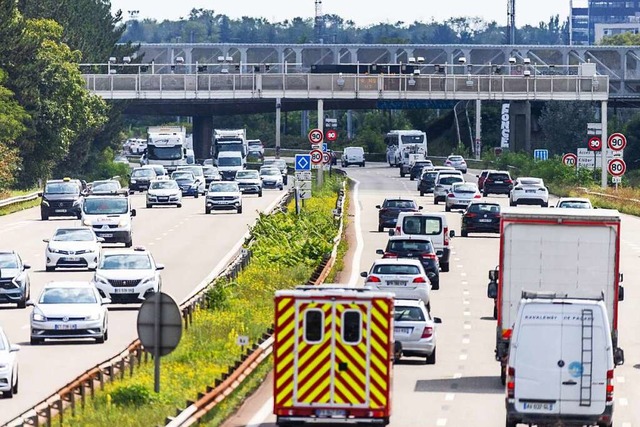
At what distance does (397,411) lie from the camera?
2730 centimetres

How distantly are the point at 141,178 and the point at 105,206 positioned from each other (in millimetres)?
40315

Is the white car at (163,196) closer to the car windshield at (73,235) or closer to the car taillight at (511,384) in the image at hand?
the car windshield at (73,235)

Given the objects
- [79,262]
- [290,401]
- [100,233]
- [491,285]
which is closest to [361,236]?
[100,233]

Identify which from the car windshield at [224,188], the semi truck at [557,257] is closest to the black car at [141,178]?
the car windshield at [224,188]

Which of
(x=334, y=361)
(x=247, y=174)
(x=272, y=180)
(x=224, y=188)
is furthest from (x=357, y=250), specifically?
(x=272, y=180)

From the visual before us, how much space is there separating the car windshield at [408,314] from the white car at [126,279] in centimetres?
1149

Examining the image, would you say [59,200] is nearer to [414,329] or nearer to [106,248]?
[106,248]

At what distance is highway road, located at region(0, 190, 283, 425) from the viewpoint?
104 ft

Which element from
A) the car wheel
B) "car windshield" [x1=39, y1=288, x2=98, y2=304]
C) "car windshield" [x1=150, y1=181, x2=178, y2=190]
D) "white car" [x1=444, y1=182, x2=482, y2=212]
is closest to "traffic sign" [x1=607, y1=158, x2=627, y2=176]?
"white car" [x1=444, y1=182, x2=482, y2=212]

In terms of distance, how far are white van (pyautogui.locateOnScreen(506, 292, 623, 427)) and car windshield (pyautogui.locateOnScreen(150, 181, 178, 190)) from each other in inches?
2505

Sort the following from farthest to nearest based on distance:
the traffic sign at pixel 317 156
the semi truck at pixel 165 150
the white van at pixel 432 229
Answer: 1. the semi truck at pixel 165 150
2. the traffic sign at pixel 317 156
3. the white van at pixel 432 229

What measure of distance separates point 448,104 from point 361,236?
2796 inches

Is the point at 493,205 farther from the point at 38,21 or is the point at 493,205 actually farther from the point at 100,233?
the point at 38,21

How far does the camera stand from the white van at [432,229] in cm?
5291
